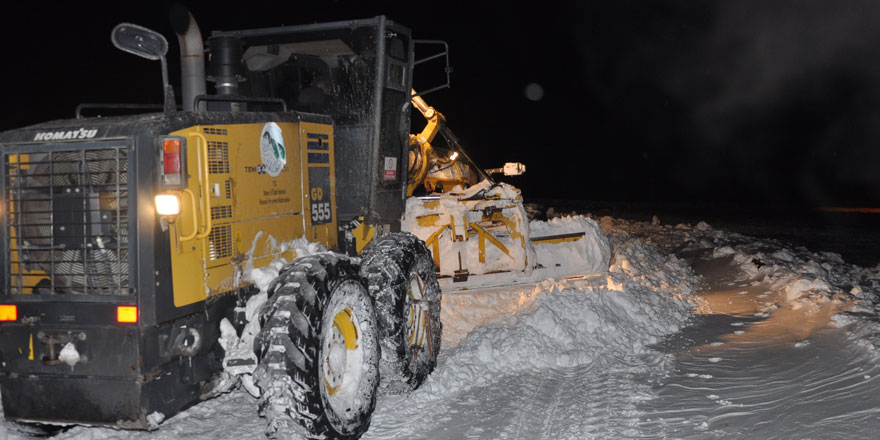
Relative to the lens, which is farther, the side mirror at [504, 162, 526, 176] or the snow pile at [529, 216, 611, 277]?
the side mirror at [504, 162, 526, 176]

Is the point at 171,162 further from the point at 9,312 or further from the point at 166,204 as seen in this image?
the point at 9,312

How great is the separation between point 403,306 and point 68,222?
251 cm

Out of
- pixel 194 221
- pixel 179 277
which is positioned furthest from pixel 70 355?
pixel 194 221

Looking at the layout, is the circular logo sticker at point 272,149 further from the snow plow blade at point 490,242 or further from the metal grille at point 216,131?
the snow plow blade at point 490,242

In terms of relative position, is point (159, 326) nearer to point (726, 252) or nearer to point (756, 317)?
point (756, 317)

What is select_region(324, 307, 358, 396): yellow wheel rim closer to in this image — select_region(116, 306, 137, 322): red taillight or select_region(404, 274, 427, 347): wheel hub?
select_region(404, 274, 427, 347): wheel hub

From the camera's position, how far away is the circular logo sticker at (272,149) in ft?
16.5

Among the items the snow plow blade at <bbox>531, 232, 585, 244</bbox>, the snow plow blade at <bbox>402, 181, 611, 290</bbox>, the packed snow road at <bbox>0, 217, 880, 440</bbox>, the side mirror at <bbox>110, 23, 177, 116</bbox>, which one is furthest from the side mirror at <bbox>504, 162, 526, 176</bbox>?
the side mirror at <bbox>110, 23, 177, 116</bbox>

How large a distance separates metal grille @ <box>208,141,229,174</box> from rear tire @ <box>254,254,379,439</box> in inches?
29.7

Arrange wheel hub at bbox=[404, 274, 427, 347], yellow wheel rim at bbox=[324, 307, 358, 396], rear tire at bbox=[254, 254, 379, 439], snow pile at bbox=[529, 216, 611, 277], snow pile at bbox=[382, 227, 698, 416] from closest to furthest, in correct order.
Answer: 1. rear tire at bbox=[254, 254, 379, 439]
2. yellow wheel rim at bbox=[324, 307, 358, 396]
3. wheel hub at bbox=[404, 274, 427, 347]
4. snow pile at bbox=[382, 227, 698, 416]
5. snow pile at bbox=[529, 216, 611, 277]

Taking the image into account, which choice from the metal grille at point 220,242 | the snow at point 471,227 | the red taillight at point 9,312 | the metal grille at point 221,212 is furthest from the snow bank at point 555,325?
the red taillight at point 9,312

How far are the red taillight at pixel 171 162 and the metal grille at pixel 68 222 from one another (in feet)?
0.76

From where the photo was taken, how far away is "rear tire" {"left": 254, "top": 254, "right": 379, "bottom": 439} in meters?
4.13

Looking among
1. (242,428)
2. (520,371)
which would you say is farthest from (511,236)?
(242,428)
